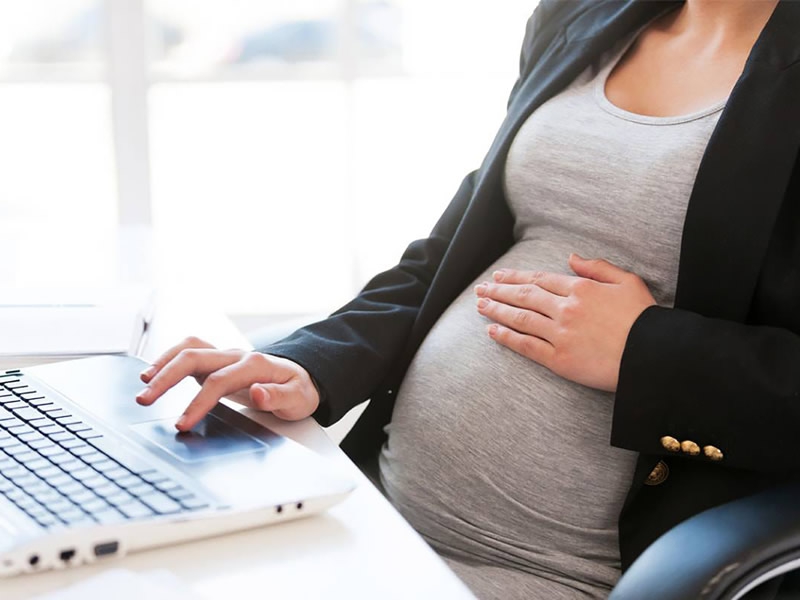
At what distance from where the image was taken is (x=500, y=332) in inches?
40.9

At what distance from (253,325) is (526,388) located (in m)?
1.78

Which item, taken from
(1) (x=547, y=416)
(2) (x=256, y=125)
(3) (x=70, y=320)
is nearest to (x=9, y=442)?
(3) (x=70, y=320)

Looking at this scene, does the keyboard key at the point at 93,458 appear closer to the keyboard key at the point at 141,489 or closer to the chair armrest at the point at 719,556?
the keyboard key at the point at 141,489

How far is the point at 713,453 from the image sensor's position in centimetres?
90

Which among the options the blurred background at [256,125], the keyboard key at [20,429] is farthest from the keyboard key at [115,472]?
the blurred background at [256,125]

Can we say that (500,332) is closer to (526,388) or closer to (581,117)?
(526,388)

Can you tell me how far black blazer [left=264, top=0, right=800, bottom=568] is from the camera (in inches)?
34.5

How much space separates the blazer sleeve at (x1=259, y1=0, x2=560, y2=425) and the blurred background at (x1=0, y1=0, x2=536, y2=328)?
137 cm

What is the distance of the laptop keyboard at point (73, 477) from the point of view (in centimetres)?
63

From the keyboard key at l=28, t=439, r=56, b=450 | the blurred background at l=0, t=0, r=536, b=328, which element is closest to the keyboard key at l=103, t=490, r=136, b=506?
the keyboard key at l=28, t=439, r=56, b=450

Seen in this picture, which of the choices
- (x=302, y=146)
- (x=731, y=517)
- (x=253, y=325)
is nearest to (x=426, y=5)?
(x=302, y=146)

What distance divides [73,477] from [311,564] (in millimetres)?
173

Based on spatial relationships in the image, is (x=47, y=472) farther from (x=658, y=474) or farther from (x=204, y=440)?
(x=658, y=474)

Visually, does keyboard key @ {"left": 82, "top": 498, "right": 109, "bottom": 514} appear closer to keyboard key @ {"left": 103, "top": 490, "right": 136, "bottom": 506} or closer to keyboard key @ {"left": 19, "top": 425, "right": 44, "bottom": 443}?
keyboard key @ {"left": 103, "top": 490, "right": 136, "bottom": 506}
